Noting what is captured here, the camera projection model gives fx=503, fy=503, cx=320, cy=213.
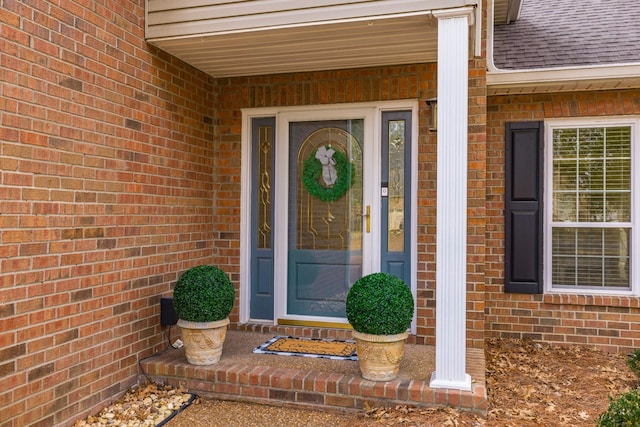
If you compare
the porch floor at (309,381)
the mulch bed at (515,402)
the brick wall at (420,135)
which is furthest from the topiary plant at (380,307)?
the brick wall at (420,135)

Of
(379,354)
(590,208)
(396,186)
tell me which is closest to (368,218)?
(396,186)

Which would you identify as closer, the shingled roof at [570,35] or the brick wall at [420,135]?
the brick wall at [420,135]

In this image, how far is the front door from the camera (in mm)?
4875

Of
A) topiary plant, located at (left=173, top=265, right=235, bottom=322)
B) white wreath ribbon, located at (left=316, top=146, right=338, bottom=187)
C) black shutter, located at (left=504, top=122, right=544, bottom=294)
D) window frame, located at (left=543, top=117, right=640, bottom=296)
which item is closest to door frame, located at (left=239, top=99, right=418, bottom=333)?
white wreath ribbon, located at (left=316, top=146, right=338, bottom=187)

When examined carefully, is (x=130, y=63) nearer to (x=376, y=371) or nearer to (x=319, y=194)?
(x=319, y=194)

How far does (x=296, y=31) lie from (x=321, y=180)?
1642 mm

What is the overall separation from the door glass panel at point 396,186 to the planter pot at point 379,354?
4.54ft

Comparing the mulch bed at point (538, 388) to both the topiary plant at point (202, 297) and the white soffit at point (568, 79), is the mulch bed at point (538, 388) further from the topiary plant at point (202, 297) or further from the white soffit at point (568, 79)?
the white soffit at point (568, 79)

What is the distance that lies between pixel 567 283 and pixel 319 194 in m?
2.83

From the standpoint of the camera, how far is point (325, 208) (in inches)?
200

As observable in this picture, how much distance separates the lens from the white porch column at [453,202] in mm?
3385

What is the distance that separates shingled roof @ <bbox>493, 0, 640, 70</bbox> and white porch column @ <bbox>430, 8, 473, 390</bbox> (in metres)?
2.32

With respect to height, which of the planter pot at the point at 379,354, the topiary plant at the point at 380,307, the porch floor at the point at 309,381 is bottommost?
the porch floor at the point at 309,381

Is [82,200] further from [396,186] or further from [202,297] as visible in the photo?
[396,186]
